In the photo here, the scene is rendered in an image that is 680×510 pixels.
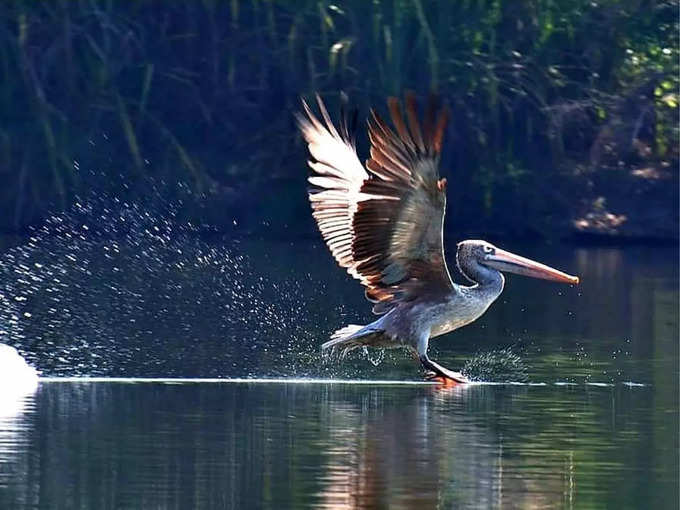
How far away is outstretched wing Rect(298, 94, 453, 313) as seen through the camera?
36.6ft

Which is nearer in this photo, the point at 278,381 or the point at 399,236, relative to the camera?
the point at 399,236

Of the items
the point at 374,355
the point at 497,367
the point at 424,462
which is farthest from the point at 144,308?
the point at 424,462

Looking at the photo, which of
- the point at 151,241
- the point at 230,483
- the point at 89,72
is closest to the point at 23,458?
the point at 230,483

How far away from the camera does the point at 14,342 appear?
14.2 m

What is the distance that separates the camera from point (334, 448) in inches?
378

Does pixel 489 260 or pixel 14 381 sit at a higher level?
pixel 489 260

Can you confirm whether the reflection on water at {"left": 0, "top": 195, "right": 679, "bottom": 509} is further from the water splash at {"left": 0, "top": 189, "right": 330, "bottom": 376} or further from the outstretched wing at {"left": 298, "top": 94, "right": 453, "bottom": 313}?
the outstretched wing at {"left": 298, "top": 94, "right": 453, "bottom": 313}

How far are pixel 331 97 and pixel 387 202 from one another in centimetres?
1706

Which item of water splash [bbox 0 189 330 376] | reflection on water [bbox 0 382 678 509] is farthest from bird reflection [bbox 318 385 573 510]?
water splash [bbox 0 189 330 376]

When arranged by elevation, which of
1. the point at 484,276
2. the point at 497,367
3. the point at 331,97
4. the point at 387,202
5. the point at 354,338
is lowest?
the point at 497,367

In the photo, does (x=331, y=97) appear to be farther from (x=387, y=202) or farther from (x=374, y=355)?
(x=387, y=202)

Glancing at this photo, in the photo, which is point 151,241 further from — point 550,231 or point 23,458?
point 23,458

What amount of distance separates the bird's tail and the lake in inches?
10.8

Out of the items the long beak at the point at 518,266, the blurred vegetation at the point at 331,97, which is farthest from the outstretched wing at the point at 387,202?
the blurred vegetation at the point at 331,97
